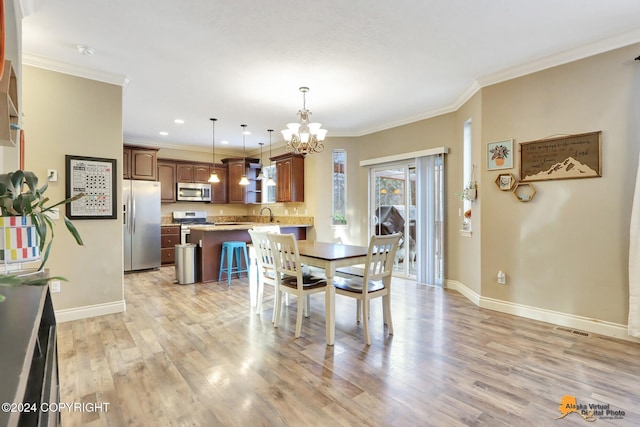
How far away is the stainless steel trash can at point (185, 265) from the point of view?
16.1 ft

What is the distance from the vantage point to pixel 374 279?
2898 millimetres

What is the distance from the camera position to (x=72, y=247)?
333 centimetres

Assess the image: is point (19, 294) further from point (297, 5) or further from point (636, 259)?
point (636, 259)

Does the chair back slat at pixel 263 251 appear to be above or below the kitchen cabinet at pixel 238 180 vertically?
below

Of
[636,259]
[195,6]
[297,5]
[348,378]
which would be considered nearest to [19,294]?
[348,378]

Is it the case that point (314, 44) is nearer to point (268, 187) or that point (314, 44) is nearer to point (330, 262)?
point (330, 262)

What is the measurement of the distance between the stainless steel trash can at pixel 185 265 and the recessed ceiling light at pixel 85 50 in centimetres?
280

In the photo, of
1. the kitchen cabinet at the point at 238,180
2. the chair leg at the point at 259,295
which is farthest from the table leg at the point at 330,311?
the kitchen cabinet at the point at 238,180

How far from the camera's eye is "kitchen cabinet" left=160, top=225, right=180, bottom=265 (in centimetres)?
649

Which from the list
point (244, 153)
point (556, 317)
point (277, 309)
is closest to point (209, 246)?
point (277, 309)

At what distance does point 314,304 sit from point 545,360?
7.58 ft

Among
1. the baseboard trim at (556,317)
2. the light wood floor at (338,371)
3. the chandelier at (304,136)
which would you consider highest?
the chandelier at (304,136)

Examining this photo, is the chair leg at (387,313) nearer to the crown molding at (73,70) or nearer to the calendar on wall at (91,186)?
the calendar on wall at (91,186)

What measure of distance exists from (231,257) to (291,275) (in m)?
2.28
